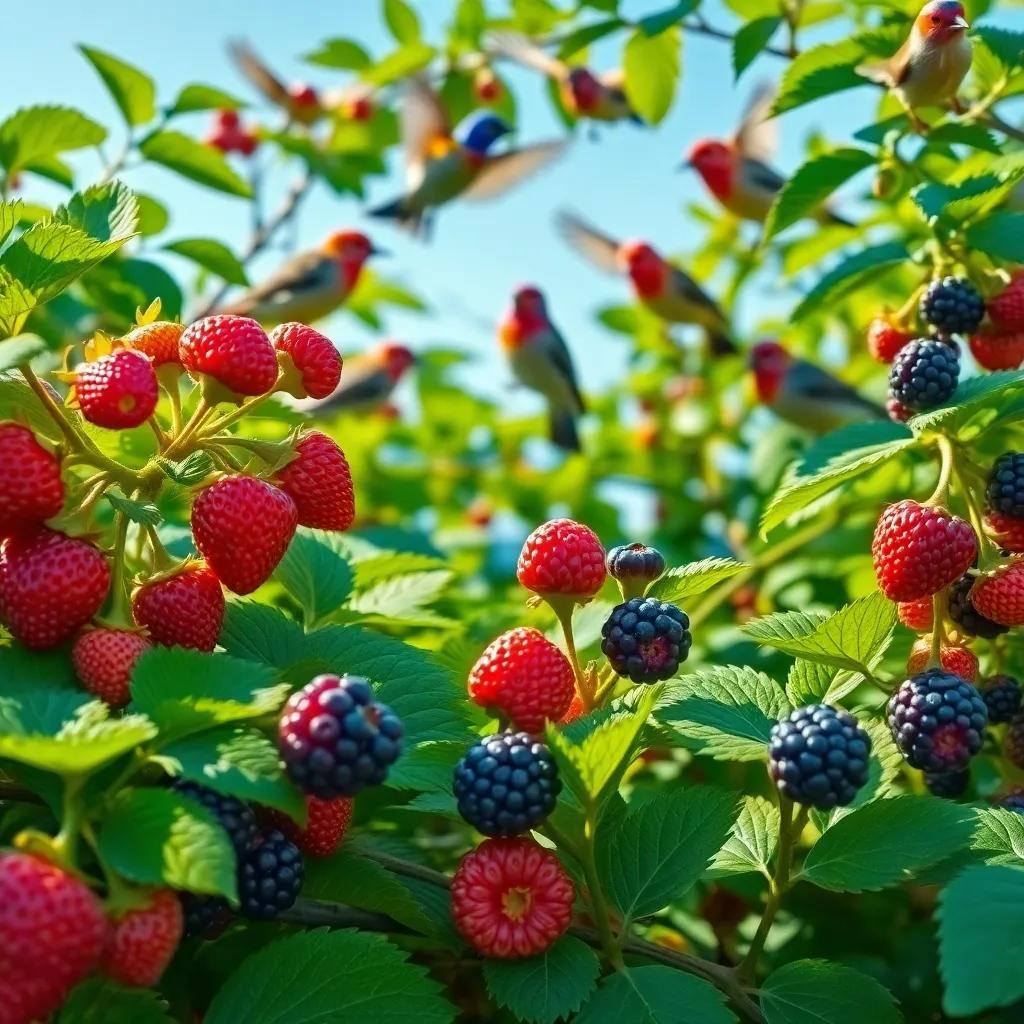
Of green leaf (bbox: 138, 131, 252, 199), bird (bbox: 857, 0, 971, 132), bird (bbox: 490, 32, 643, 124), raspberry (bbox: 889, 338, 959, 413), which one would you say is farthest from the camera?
bird (bbox: 490, 32, 643, 124)

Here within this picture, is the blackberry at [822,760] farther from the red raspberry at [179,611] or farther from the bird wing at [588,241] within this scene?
the bird wing at [588,241]

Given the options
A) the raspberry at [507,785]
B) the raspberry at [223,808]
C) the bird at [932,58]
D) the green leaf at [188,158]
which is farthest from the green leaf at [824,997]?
the green leaf at [188,158]

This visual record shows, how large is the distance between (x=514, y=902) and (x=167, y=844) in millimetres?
371

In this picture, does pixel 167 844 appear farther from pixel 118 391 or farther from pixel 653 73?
pixel 653 73

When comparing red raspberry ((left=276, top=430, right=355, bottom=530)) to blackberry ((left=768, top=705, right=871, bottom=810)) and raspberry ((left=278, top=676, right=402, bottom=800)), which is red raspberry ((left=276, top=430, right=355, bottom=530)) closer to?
raspberry ((left=278, top=676, right=402, bottom=800))

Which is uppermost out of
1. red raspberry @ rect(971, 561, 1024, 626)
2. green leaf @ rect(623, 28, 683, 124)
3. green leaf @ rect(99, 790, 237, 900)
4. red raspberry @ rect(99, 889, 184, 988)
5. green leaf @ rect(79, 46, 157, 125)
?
green leaf @ rect(79, 46, 157, 125)

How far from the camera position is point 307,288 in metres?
4.62

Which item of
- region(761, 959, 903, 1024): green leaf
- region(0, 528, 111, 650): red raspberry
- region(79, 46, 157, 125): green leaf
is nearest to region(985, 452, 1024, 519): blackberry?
region(761, 959, 903, 1024): green leaf

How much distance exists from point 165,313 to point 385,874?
1397 mm

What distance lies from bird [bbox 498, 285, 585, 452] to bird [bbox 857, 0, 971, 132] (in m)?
2.77

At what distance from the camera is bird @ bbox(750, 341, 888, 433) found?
3869 mm

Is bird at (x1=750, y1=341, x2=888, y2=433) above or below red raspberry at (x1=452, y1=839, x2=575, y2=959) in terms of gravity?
below

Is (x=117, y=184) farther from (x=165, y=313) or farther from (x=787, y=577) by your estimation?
(x=787, y=577)

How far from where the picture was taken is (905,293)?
3311 mm
